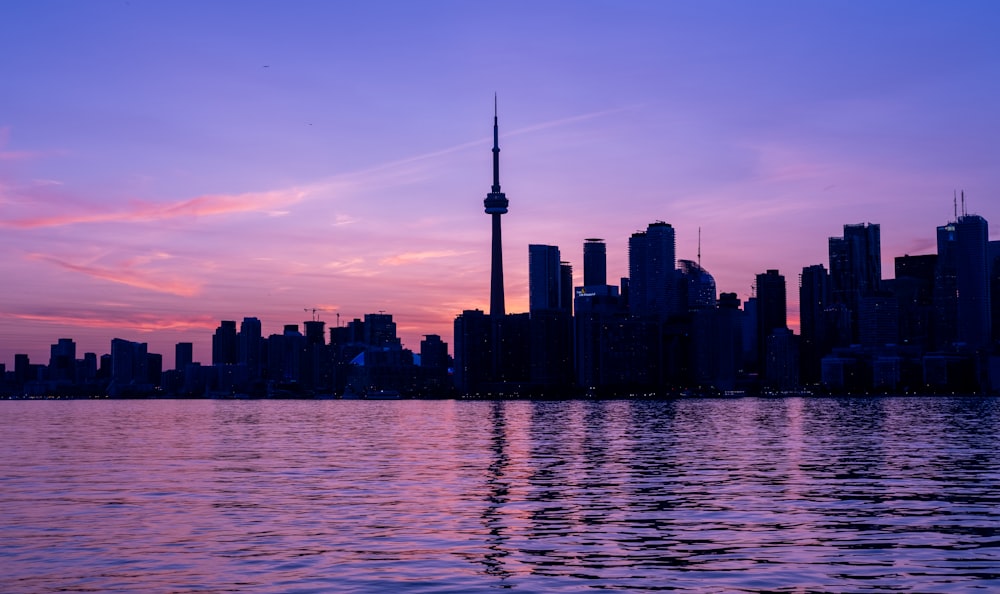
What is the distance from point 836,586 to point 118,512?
36.0m

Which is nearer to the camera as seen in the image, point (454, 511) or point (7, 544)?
point (7, 544)

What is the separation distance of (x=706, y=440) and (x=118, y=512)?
87.6 metres

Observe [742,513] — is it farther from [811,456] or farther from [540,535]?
[811,456]

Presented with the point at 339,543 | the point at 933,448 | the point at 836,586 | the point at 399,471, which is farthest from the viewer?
the point at 933,448

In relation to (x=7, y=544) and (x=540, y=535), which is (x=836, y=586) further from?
(x=7, y=544)

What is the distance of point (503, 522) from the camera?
166 feet

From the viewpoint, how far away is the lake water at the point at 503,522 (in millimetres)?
36094

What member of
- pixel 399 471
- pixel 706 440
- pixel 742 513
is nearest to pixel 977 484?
pixel 742 513

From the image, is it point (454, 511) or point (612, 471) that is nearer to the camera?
point (454, 511)

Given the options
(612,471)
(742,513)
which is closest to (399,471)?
(612,471)

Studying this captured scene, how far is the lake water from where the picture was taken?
3609 centimetres

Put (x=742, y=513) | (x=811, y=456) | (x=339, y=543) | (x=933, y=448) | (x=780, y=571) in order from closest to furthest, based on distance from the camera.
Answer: (x=780, y=571), (x=339, y=543), (x=742, y=513), (x=811, y=456), (x=933, y=448)

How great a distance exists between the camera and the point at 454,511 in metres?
55.0

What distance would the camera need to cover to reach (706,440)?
13225cm
